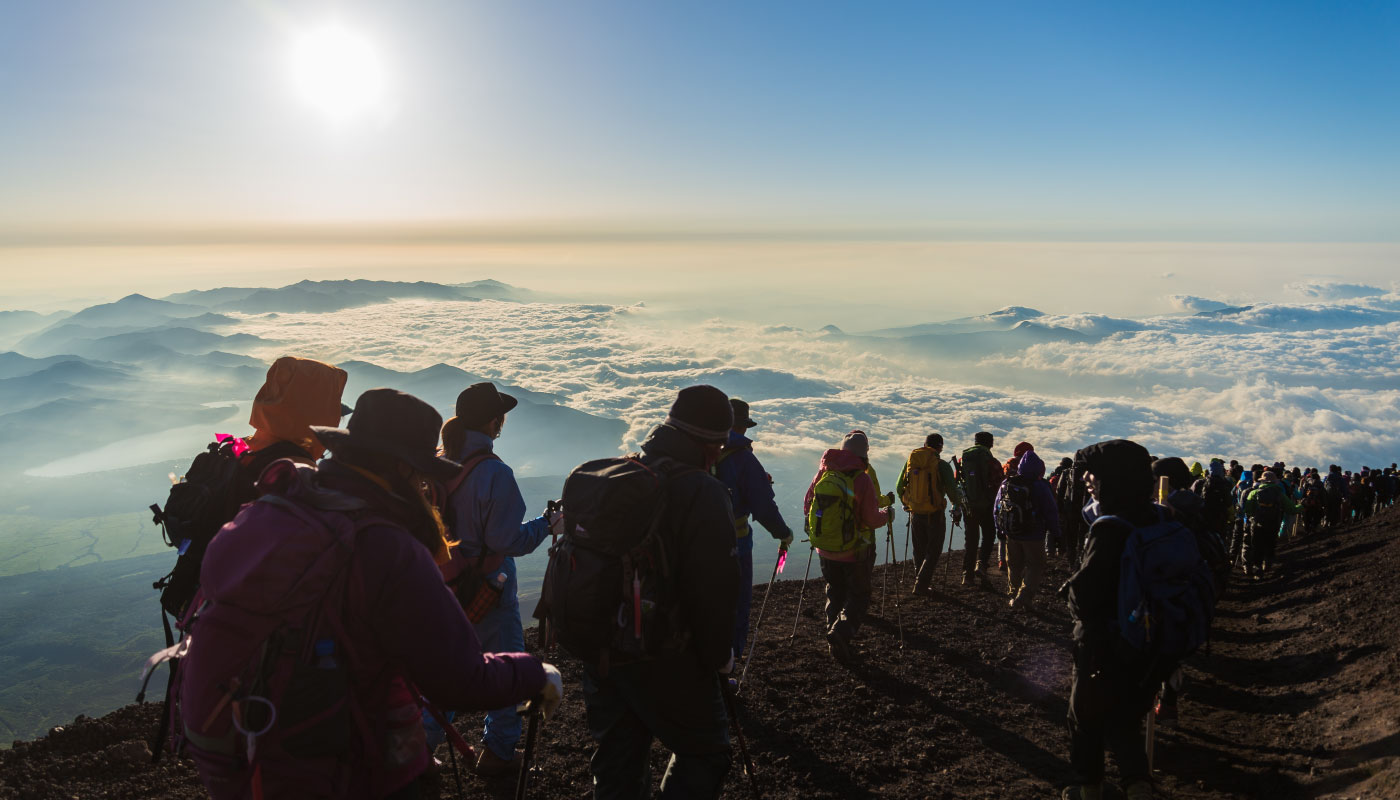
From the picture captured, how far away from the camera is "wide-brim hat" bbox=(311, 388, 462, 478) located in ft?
7.25

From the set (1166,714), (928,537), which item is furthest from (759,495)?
(928,537)

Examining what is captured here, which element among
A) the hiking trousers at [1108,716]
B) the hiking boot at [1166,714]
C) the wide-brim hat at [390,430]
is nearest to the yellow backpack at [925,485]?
the hiking boot at [1166,714]

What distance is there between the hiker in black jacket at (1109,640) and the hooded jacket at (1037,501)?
5665 mm

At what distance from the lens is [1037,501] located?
31.0 feet

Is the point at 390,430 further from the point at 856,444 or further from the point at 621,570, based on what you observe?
the point at 856,444

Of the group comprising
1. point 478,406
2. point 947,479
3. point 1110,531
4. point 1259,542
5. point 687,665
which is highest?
point 478,406

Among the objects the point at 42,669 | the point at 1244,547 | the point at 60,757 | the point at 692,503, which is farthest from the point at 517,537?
the point at 42,669

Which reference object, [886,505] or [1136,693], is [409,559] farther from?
[886,505]

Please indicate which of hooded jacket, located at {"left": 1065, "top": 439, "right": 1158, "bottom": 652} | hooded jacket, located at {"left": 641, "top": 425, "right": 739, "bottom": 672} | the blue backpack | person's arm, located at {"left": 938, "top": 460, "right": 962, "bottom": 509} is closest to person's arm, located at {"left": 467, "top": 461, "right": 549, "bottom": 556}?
hooded jacket, located at {"left": 641, "top": 425, "right": 739, "bottom": 672}

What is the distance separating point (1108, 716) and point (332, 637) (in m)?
3.96

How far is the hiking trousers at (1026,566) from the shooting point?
965cm

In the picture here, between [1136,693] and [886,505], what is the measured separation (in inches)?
181

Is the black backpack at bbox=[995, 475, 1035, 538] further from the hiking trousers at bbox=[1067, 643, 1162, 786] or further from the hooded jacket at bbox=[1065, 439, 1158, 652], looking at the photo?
the hooded jacket at bbox=[1065, 439, 1158, 652]

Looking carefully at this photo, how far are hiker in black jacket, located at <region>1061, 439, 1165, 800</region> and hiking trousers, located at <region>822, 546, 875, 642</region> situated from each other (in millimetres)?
3463
